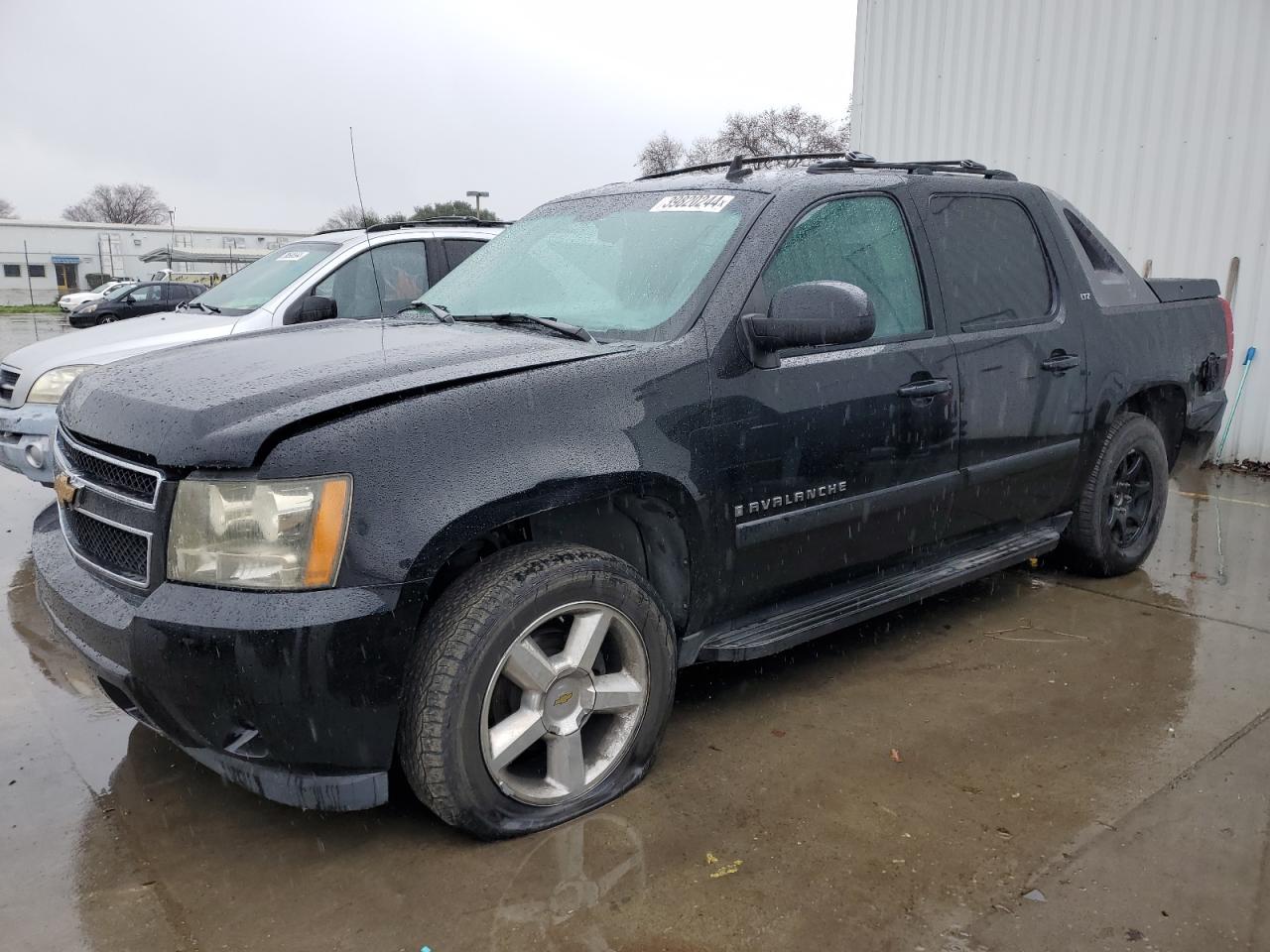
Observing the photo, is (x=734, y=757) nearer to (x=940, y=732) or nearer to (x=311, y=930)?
(x=940, y=732)

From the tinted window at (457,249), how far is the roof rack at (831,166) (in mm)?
3042

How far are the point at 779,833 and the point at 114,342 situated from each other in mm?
5132

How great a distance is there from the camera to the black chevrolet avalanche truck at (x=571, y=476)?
229 cm

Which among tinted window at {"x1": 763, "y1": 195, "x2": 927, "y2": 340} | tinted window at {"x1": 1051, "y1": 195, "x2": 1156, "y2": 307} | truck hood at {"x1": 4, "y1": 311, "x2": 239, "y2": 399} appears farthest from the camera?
truck hood at {"x1": 4, "y1": 311, "x2": 239, "y2": 399}

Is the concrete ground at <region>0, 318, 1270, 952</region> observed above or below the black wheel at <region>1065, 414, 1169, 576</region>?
below

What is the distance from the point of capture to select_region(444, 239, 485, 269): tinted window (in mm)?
6879

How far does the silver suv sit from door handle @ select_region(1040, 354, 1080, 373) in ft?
11.4

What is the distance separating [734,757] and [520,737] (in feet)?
2.73

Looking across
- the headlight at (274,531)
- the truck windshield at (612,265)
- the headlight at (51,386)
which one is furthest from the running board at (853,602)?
the headlight at (51,386)

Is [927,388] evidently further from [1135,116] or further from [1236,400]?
[1135,116]

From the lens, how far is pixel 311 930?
2293 millimetres

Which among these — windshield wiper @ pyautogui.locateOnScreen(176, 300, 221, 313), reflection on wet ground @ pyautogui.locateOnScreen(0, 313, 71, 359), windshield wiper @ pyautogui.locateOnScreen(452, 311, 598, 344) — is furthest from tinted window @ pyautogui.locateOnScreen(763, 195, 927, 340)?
reflection on wet ground @ pyautogui.locateOnScreen(0, 313, 71, 359)

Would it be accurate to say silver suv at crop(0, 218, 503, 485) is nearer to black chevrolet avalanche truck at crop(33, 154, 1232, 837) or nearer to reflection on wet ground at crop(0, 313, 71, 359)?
black chevrolet avalanche truck at crop(33, 154, 1232, 837)

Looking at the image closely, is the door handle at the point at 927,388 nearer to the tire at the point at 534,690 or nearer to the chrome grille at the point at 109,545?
the tire at the point at 534,690
